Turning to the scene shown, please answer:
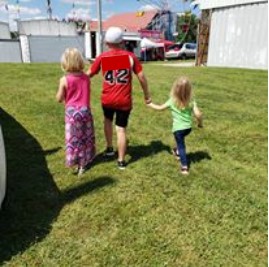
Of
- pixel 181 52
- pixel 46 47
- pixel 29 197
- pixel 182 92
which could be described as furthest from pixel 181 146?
pixel 181 52

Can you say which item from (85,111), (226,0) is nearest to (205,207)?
(85,111)

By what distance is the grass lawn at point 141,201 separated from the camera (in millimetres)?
3070

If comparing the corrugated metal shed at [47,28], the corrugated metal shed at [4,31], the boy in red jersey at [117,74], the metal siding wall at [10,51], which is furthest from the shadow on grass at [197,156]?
the corrugated metal shed at [4,31]

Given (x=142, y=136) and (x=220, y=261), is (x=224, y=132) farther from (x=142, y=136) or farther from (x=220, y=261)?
(x=220, y=261)

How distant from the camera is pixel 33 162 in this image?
16.0 ft

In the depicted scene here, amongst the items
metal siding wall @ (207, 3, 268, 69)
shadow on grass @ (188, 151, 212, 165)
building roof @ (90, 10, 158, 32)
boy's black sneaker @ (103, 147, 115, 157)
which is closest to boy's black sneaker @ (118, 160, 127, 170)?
boy's black sneaker @ (103, 147, 115, 157)

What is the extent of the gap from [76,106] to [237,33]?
14.8 m

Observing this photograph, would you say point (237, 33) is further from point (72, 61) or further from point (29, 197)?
point (29, 197)

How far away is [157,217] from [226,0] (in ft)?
52.9

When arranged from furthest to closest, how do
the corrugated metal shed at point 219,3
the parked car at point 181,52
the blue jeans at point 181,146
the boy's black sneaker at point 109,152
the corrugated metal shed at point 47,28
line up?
the parked car at point 181,52 < the corrugated metal shed at point 47,28 < the corrugated metal shed at point 219,3 < the boy's black sneaker at point 109,152 < the blue jeans at point 181,146

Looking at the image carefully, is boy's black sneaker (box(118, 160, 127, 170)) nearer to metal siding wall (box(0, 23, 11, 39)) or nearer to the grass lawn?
the grass lawn

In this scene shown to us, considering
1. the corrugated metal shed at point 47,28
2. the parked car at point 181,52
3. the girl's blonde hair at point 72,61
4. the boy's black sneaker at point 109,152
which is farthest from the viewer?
the parked car at point 181,52

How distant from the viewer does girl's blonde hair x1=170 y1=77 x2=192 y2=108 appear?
174 inches

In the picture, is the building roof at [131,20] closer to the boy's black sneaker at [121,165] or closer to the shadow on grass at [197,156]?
the shadow on grass at [197,156]
